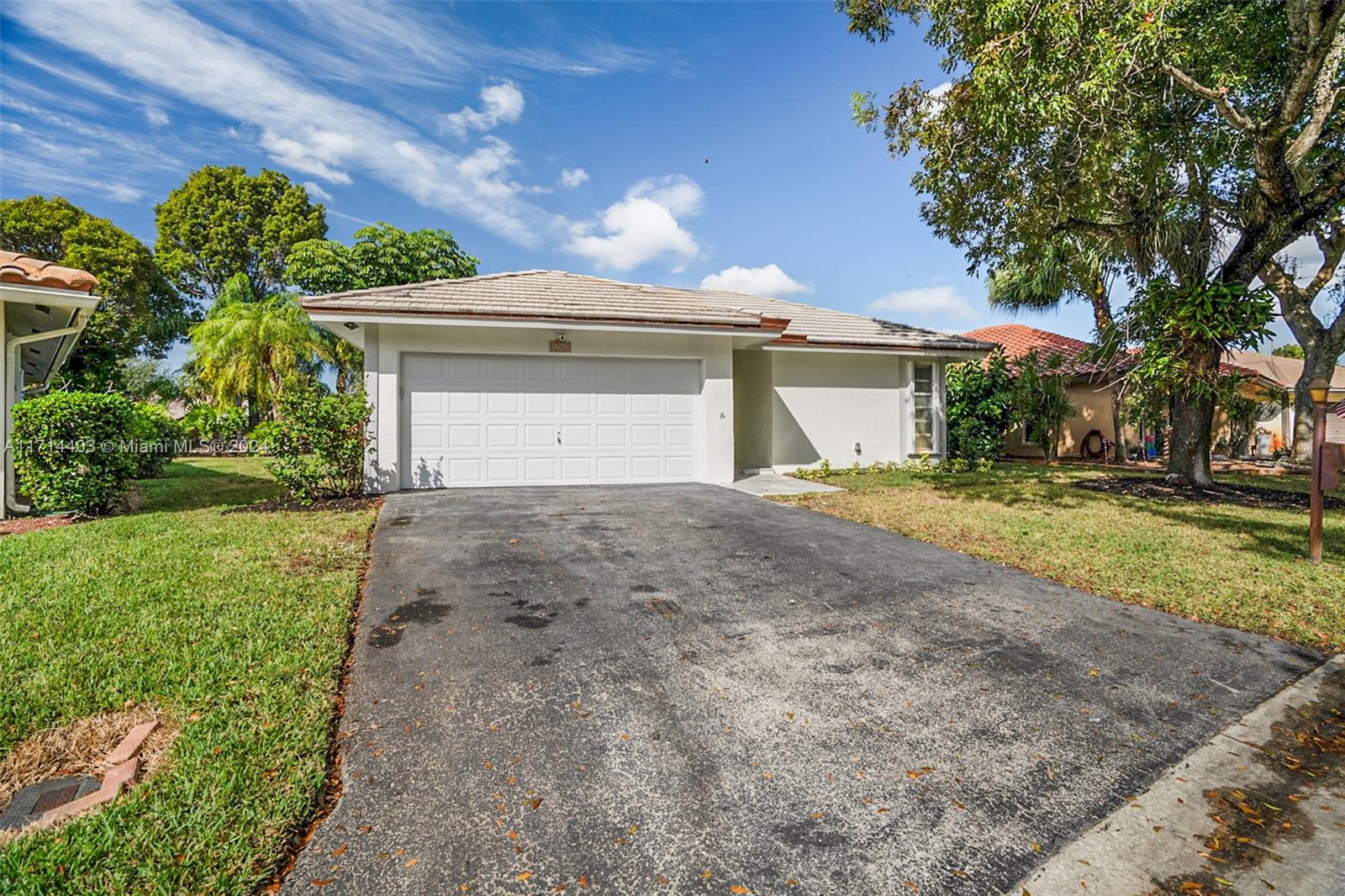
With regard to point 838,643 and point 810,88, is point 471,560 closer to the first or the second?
point 838,643

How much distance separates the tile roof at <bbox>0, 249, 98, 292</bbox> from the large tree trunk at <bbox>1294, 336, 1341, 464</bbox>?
22653 millimetres

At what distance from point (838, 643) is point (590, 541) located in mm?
3232

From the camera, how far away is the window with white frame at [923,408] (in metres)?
14.3

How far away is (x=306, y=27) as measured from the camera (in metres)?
9.83

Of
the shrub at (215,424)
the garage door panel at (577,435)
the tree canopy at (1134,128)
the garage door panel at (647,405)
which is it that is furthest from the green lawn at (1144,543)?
the shrub at (215,424)

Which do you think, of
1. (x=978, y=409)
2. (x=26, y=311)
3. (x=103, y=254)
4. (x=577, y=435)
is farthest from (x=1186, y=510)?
(x=103, y=254)

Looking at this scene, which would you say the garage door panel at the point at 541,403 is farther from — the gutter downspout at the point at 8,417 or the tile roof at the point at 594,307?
the gutter downspout at the point at 8,417

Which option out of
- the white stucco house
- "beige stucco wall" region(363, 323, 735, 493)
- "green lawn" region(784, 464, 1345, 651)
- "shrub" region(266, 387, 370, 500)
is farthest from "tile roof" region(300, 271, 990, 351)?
"green lawn" region(784, 464, 1345, 651)

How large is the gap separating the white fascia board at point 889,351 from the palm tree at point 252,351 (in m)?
15.8

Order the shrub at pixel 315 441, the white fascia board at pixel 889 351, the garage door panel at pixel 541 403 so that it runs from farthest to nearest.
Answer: the white fascia board at pixel 889 351 < the garage door panel at pixel 541 403 < the shrub at pixel 315 441

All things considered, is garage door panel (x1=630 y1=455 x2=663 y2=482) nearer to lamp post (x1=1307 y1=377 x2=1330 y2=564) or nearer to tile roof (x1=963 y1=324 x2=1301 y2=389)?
lamp post (x1=1307 y1=377 x2=1330 y2=564)

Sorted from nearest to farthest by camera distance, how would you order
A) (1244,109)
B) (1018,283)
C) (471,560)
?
(471,560) → (1244,109) → (1018,283)

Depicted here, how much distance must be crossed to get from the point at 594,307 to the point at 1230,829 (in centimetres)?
973

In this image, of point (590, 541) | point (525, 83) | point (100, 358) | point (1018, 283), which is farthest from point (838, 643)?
point (1018, 283)
